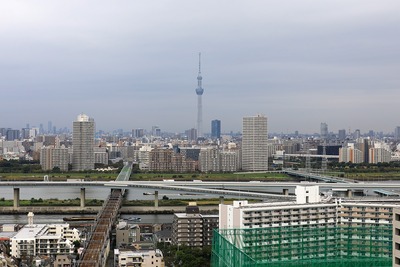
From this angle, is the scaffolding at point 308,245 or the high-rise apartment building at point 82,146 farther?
the high-rise apartment building at point 82,146

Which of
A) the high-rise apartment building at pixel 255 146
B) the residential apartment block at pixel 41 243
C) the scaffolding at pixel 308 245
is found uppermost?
the high-rise apartment building at pixel 255 146

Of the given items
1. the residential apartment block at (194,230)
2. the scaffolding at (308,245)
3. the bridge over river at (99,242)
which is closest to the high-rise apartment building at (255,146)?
the bridge over river at (99,242)

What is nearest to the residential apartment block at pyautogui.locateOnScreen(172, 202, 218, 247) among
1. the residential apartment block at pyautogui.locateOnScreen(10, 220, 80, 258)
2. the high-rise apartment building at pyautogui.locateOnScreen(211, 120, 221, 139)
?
the residential apartment block at pyautogui.locateOnScreen(10, 220, 80, 258)

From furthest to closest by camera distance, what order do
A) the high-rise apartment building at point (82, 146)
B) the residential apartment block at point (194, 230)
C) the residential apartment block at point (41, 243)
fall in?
the high-rise apartment building at point (82, 146)
the residential apartment block at point (194, 230)
the residential apartment block at point (41, 243)

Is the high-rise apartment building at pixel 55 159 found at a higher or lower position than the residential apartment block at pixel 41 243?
higher

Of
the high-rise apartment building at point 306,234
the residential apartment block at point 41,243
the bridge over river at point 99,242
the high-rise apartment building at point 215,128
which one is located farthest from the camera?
the high-rise apartment building at point 215,128

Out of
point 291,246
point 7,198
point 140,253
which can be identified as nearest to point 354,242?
point 291,246

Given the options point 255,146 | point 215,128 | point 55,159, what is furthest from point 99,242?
point 215,128

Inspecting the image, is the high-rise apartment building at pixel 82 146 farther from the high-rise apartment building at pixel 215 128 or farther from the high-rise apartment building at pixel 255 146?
the high-rise apartment building at pixel 215 128
